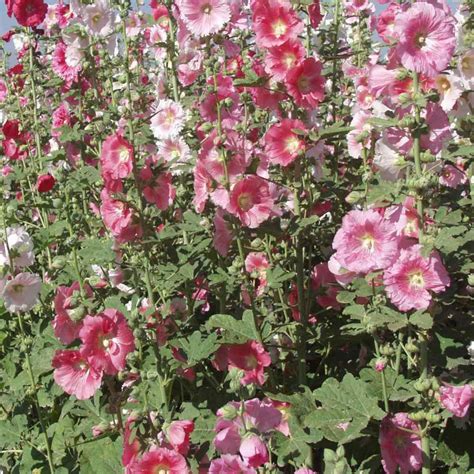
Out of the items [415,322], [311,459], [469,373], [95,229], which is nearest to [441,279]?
[415,322]

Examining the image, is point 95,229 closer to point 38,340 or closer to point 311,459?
point 38,340

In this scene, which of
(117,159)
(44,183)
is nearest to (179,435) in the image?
(117,159)

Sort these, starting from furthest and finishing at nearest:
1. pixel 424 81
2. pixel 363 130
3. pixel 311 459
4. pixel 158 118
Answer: pixel 158 118
pixel 363 130
pixel 311 459
pixel 424 81

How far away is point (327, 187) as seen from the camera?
10.5ft

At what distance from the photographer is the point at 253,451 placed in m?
2.06

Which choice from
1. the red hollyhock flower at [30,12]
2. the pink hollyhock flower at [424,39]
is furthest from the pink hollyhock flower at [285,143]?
the red hollyhock flower at [30,12]

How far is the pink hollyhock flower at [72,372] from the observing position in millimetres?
2451

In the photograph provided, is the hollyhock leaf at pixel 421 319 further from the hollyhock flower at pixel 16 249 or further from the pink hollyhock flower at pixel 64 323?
the hollyhock flower at pixel 16 249

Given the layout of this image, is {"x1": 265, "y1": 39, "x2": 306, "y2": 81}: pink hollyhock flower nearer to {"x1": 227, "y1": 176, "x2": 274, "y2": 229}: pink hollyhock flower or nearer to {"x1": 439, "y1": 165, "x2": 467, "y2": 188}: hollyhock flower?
{"x1": 227, "y1": 176, "x2": 274, "y2": 229}: pink hollyhock flower

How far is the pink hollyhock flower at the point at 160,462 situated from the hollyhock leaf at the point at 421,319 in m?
0.79

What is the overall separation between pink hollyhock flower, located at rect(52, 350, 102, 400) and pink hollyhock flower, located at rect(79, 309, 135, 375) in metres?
0.11

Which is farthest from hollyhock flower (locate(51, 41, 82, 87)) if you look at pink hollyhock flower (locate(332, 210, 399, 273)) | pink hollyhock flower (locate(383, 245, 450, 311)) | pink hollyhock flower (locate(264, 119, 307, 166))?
pink hollyhock flower (locate(383, 245, 450, 311))

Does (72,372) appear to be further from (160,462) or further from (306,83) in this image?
(306,83)

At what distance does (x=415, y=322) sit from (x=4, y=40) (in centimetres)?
407
